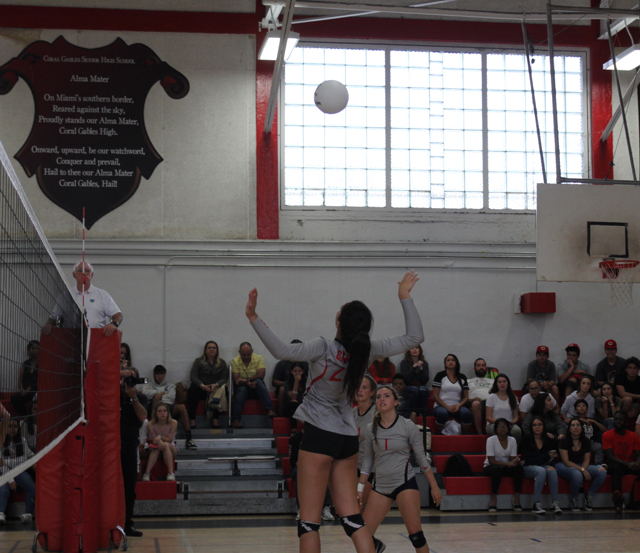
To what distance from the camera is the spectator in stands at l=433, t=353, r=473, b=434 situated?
41.1 ft

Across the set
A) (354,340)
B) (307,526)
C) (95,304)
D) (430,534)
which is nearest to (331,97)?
(95,304)

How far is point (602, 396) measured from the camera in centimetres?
1245

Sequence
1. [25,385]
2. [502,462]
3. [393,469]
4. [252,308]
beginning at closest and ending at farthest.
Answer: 1. [252,308]
2. [25,385]
3. [393,469]
4. [502,462]

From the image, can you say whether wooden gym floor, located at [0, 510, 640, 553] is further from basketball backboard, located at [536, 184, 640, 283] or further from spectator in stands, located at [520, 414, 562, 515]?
basketball backboard, located at [536, 184, 640, 283]

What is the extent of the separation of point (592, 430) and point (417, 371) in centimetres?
311

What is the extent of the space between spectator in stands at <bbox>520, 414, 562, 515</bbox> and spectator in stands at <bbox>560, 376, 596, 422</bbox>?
135 cm

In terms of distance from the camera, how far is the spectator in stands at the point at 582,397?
12.4 m

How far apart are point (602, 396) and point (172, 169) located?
880cm

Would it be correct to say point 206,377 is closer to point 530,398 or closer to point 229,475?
point 229,475

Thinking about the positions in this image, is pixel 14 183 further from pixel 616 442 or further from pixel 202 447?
pixel 616 442

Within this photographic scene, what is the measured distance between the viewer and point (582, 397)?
12422 mm

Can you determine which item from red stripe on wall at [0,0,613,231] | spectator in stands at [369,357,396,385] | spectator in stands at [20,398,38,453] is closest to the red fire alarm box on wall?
red stripe on wall at [0,0,613,231]

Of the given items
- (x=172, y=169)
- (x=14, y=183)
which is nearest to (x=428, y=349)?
(x=172, y=169)

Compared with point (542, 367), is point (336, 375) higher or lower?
higher
